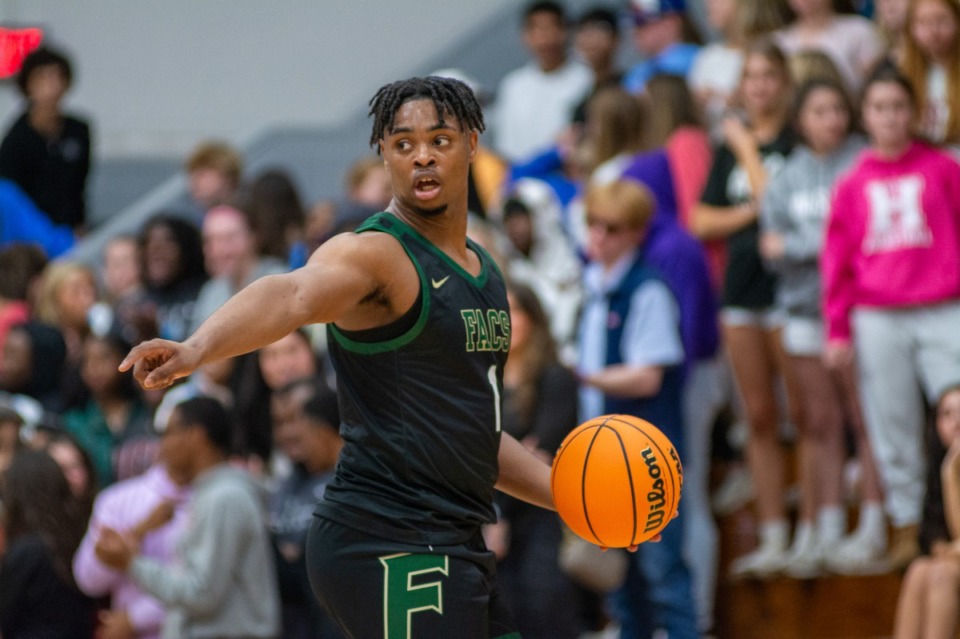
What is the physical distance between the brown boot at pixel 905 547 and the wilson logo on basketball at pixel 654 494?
3344mm

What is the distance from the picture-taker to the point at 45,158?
1341 cm

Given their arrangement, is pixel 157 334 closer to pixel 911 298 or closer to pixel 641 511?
pixel 911 298

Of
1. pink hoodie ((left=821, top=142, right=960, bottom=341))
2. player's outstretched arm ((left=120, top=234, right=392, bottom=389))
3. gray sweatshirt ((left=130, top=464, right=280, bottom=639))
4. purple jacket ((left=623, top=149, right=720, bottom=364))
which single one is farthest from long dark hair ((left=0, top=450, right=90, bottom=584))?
player's outstretched arm ((left=120, top=234, right=392, bottom=389))

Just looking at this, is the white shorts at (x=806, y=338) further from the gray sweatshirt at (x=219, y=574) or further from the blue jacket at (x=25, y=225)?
the blue jacket at (x=25, y=225)

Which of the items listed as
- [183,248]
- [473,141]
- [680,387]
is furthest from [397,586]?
[183,248]

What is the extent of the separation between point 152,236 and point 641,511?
6.55 m

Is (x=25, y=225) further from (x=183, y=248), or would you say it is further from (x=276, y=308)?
(x=276, y=308)

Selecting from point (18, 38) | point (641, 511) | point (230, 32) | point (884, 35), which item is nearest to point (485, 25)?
point (230, 32)

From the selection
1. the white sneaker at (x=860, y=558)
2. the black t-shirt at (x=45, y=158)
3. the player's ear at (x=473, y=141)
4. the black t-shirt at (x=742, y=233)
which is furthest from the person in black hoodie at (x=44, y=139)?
the player's ear at (x=473, y=141)

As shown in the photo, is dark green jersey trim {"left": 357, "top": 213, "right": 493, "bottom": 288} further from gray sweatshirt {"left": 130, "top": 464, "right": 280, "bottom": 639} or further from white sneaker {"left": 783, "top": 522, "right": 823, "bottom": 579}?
white sneaker {"left": 783, "top": 522, "right": 823, "bottom": 579}

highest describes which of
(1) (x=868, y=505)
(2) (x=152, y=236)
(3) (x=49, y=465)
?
(2) (x=152, y=236)

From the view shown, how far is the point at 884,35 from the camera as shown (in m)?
9.98

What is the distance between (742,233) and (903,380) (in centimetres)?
139

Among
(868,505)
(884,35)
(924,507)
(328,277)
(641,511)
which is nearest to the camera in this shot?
(328,277)
